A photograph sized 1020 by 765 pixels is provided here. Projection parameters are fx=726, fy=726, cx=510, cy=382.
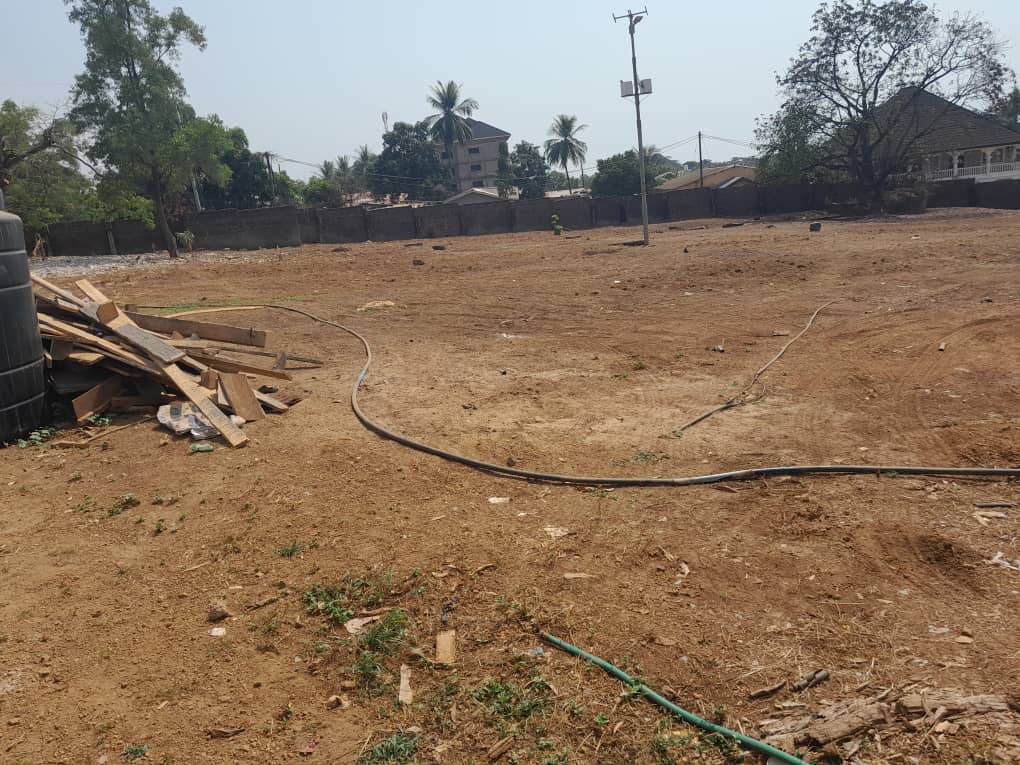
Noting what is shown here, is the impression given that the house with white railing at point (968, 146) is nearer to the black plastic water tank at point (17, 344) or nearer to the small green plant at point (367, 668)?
the black plastic water tank at point (17, 344)

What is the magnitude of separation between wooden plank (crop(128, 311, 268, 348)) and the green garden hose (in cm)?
595

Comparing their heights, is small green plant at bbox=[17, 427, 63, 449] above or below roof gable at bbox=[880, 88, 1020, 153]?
→ below

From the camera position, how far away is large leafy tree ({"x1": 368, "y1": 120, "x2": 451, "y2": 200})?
212 feet

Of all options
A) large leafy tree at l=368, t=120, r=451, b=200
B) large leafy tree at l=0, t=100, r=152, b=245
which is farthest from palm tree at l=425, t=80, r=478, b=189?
large leafy tree at l=0, t=100, r=152, b=245

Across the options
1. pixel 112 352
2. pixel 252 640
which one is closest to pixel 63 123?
pixel 112 352

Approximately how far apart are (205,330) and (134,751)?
629 cm

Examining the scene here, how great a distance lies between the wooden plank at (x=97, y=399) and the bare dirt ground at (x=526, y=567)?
0.59 meters

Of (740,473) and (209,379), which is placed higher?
(209,379)

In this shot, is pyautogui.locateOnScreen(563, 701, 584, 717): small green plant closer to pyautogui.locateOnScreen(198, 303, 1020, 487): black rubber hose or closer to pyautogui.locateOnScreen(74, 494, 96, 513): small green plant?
pyautogui.locateOnScreen(198, 303, 1020, 487): black rubber hose

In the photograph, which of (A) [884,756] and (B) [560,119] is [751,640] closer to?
(A) [884,756]

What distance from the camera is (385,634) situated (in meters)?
3.45

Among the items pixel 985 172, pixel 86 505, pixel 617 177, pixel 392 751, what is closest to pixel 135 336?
pixel 86 505

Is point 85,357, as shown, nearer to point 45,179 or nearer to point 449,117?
point 45,179

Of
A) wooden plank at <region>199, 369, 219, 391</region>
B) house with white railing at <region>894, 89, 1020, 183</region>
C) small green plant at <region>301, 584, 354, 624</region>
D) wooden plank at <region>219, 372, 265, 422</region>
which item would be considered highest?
house with white railing at <region>894, 89, 1020, 183</region>
